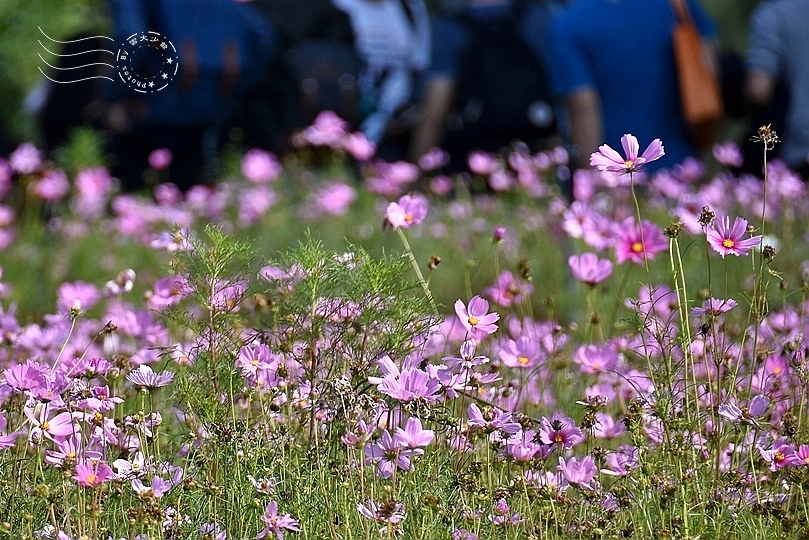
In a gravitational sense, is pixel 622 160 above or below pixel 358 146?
below

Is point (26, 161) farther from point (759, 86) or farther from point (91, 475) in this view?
point (91, 475)

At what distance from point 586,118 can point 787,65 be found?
0.98 meters

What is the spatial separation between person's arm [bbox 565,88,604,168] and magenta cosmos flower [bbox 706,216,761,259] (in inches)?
142

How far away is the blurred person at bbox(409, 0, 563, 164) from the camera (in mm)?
7578

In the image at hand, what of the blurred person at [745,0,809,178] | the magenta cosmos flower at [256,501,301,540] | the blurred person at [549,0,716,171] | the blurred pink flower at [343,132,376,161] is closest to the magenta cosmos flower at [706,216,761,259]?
the magenta cosmos flower at [256,501,301,540]

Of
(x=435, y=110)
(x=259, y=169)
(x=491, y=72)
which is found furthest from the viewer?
(x=435, y=110)

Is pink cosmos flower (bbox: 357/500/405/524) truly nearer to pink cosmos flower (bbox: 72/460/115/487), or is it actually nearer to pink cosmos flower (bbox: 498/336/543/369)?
pink cosmos flower (bbox: 72/460/115/487)

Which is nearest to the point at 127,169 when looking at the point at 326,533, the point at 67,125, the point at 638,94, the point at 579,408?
the point at 67,125

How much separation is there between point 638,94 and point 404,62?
8.41 ft

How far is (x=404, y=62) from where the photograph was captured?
28.2 ft

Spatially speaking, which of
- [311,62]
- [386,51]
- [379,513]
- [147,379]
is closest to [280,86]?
[311,62]

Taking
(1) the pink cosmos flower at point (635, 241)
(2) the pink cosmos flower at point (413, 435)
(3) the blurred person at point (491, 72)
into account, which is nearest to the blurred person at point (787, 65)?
(3) the blurred person at point (491, 72)

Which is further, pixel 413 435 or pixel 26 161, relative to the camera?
pixel 26 161

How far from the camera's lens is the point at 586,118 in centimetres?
630
